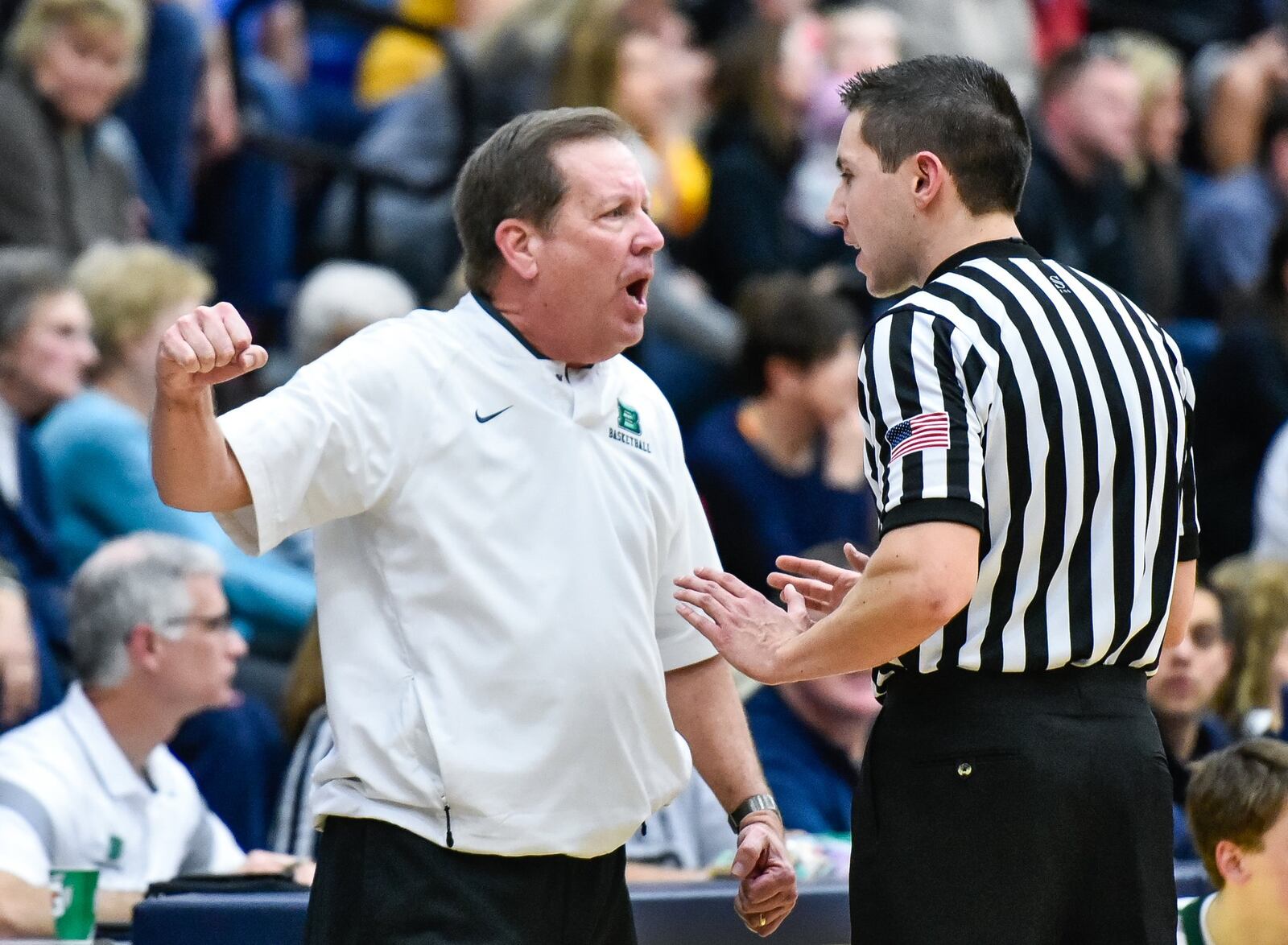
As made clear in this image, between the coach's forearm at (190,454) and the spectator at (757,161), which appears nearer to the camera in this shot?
the coach's forearm at (190,454)

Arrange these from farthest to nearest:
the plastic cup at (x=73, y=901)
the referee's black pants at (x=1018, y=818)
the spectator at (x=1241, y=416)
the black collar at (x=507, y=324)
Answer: the spectator at (x=1241, y=416), the plastic cup at (x=73, y=901), the black collar at (x=507, y=324), the referee's black pants at (x=1018, y=818)

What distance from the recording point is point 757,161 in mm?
7844

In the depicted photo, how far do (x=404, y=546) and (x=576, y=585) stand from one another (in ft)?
0.82

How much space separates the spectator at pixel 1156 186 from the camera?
8.70m

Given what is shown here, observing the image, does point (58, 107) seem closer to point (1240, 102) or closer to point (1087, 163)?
point (1087, 163)

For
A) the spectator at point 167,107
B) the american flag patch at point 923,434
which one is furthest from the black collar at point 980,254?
the spectator at point 167,107

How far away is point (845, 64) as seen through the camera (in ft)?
27.1

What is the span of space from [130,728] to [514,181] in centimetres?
201

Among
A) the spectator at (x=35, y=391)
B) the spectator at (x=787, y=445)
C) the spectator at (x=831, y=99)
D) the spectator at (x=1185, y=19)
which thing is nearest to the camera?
the spectator at (x=35, y=391)

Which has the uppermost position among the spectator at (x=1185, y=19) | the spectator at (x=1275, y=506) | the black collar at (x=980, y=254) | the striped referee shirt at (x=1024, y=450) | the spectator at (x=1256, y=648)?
the spectator at (x=1185, y=19)

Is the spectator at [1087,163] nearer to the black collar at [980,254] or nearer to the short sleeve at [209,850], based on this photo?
the short sleeve at [209,850]

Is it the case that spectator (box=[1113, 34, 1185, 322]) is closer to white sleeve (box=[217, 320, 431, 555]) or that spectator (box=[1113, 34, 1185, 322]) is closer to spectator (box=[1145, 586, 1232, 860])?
spectator (box=[1145, 586, 1232, 860])

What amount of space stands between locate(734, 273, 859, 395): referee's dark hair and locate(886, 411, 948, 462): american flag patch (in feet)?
12.5

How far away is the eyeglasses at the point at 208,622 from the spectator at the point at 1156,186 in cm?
499
